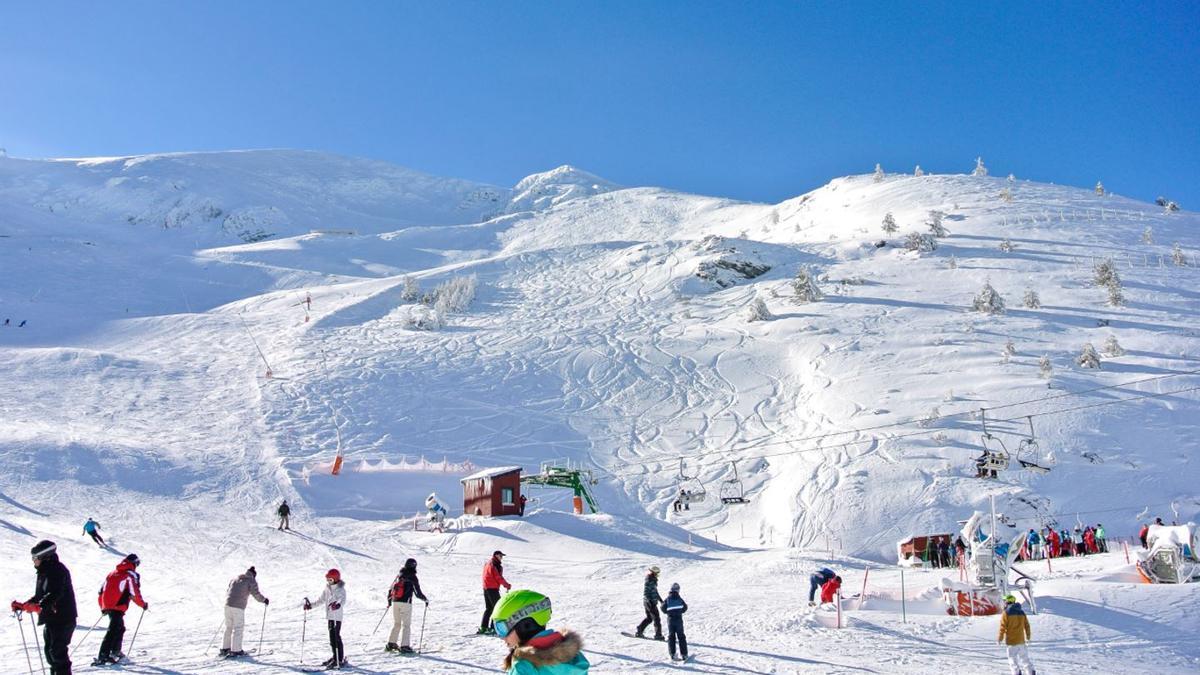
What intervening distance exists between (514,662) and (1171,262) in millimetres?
58821

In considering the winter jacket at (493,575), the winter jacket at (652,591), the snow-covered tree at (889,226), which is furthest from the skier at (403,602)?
the snow-covered tree at (889,226)

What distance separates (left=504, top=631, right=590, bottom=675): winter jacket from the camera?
163 inches

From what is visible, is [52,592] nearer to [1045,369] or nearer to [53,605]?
[53,605]

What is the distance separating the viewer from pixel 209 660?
37.6ft

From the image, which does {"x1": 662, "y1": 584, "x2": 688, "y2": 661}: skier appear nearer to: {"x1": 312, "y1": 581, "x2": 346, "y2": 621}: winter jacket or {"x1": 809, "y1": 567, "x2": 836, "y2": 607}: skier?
{"x1": 312, "y1": 581, "x2": 346, "y2": 621}: winter jacket

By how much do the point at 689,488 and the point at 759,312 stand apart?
65.2 ft

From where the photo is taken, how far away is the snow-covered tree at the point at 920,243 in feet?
192

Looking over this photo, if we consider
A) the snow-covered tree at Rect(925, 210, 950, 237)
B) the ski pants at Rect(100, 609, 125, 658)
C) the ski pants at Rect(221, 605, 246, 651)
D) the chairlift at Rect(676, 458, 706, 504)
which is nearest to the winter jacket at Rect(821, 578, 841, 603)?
the ski pants at Rect(221, 605, 246, 651)

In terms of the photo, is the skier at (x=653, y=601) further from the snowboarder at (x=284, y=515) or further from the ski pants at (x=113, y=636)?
the snowboarder at (x=284, y=515)

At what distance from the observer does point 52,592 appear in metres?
8.23

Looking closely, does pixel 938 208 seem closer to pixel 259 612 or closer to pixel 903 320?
pixel 903 320

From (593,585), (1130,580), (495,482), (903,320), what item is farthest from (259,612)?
(903,320)

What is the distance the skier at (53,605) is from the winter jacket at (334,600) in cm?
332

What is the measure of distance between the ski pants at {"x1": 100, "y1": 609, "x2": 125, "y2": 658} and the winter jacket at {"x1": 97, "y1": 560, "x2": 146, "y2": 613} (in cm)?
8
